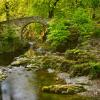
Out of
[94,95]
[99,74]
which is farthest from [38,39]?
[94,95]

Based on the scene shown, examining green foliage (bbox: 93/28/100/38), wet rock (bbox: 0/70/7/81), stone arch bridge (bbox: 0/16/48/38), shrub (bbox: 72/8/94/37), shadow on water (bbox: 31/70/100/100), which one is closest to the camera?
shadow on water (bbox: 31/70/100/100)

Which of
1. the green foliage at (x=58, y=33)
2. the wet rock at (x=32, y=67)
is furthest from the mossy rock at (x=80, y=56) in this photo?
the green foliage at (x=58, y=33)

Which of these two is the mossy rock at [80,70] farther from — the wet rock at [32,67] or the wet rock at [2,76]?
the wet rock at [2,76]

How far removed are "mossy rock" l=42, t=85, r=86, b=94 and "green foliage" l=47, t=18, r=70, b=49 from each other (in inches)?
819

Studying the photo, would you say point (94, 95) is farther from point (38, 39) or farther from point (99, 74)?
point (38, 39)

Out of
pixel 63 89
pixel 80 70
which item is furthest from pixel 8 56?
pixel 63 89

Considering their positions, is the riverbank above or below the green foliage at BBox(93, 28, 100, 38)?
below

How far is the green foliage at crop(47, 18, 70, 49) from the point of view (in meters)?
54.5

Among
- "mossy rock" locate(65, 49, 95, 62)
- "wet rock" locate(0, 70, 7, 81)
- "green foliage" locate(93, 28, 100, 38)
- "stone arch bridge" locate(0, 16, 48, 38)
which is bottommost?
"wet rock" locate(0, 70, 7, 81)

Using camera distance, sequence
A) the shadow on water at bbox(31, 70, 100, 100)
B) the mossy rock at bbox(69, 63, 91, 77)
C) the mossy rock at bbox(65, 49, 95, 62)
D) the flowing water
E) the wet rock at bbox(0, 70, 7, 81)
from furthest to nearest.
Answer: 1. the mossy rock at bbox(65, 49, 95, 62)
2. the wet rock at bbox(0, 70, 7, 81)
3. the mossy rock at bbox(69, 63, 91, 77)
4. the flowing water
5. the shadow on water at bbox(31, 70, 100, 100)

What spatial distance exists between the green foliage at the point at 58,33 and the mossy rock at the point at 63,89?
68.2 feet

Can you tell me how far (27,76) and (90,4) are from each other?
2490 cm

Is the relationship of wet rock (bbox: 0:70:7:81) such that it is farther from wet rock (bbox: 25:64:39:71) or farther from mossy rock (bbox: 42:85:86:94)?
mossy rock (bbox: 42:85:86:94)

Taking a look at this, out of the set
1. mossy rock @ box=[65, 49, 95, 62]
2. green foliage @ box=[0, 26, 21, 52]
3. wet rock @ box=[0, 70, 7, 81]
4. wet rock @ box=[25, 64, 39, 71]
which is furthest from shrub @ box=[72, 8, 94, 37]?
wet rock @ box=[0, 70, 7, 81]
